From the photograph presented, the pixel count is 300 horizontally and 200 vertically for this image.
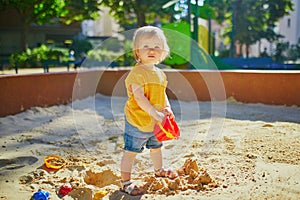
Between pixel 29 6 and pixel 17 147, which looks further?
pixel 29 6

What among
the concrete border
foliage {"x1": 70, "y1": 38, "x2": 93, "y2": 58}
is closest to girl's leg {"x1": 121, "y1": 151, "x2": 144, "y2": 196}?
the concrete border

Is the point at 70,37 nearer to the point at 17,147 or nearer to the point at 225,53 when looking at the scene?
the point at 225,53

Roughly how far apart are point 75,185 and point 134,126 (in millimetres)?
575

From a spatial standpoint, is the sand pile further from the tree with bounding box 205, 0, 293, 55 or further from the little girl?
the tree with bounding box 205, 0, 293, 55

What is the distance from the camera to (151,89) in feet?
6.92

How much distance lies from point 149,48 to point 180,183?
0.89 m

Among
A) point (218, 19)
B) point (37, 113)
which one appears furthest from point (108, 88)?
point (218, 19)

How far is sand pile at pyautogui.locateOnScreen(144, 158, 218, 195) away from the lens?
2064 mm

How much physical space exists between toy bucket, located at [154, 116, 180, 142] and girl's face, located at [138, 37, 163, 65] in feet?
1.34

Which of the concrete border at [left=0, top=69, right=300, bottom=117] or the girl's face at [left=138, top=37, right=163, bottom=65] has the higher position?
the girl's face at [left=138, top=37, right=163, bottom=65]

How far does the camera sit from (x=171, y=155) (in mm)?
3012

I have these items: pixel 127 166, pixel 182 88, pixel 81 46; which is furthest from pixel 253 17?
pixel 127 166

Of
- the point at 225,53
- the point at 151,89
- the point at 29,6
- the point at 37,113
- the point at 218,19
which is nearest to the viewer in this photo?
the point at 151,89

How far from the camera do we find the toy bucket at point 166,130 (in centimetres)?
202
